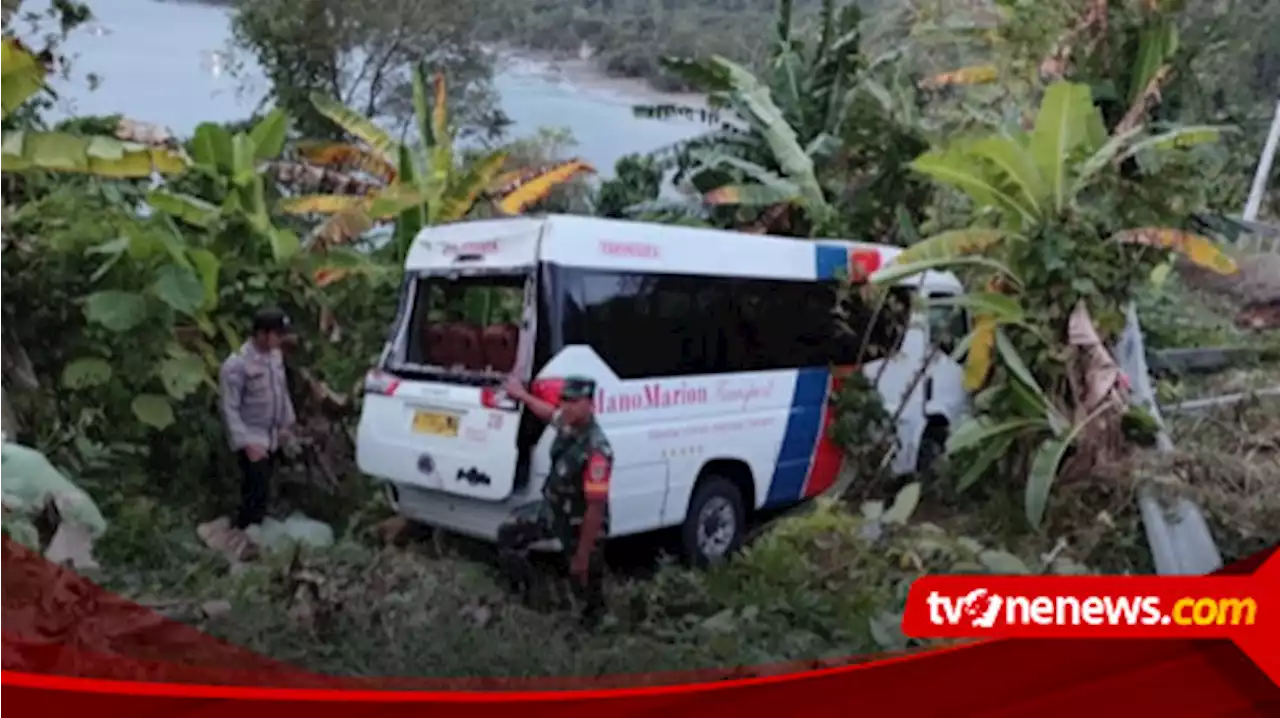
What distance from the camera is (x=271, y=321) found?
76.6 inches

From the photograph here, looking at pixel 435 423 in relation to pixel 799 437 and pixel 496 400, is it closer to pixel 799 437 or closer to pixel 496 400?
pixel 496 400

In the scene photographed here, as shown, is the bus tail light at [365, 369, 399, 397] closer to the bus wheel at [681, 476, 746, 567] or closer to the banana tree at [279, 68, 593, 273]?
the banana tree at [279, 68, 593, 273]

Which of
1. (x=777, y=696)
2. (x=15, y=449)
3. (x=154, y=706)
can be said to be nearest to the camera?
(x=15, y=449)

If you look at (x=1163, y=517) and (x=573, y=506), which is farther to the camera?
(x=1163, y=517)

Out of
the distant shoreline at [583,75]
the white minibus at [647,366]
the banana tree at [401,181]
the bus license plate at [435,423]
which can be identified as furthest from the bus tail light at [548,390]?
the distant shoreline at [583,75]

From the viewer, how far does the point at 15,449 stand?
1.89 metres

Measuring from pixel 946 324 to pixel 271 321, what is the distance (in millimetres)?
1023

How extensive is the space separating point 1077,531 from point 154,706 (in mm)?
1407

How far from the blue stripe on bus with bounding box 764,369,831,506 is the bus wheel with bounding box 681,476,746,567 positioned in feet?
0.22

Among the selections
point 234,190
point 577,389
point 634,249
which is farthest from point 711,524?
point 234,190

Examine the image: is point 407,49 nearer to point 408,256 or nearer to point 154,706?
point 408,256

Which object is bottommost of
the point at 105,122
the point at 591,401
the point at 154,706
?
the point at 154,706

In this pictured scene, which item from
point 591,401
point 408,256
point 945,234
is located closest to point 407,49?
point 408,256

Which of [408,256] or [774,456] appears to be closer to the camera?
[408,256]
